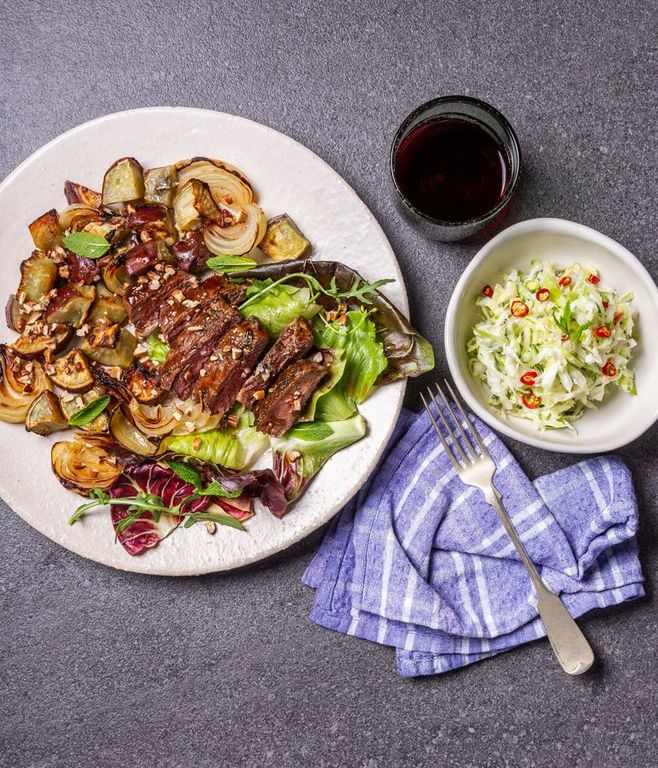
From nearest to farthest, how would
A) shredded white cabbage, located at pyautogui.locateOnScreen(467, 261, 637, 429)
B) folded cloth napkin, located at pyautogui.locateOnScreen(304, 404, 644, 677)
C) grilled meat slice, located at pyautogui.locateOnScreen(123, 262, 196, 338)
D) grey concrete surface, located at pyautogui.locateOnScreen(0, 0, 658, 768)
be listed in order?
shredded white cabbage, located at pyautogui.locateOnScreen(467, 261, 637, 429) < grilled meat slice, located at pyautogui.locateOnScreen(123, 262, 196, 338) < folded cloth napkin, located at pyautogui.locateOnScreen(304, 404, 644, 677) < grey concrete surface, located at pyautogui.locateOnScreen(0, 0, 658, 768)

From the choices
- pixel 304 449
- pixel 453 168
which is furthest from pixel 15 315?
pixel 453 168

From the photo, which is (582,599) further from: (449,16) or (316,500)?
(449,16)

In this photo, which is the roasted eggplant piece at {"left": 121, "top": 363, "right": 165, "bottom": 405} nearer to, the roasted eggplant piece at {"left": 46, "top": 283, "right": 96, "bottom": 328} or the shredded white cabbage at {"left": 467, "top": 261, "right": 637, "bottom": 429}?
the roasted eggplant piece at {"left": 46, "top": 283, "right": 96, "bottom": 328}

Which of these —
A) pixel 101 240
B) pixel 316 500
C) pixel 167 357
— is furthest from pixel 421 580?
pixel 101 240

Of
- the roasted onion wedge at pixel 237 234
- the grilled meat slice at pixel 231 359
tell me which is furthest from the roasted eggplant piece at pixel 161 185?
the grilled meat slice at pixel 231 359

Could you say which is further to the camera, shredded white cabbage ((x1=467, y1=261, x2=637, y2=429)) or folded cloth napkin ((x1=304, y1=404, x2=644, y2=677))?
folded cloth napkin ((x1=304, y1=404, x2=644, y2=677))

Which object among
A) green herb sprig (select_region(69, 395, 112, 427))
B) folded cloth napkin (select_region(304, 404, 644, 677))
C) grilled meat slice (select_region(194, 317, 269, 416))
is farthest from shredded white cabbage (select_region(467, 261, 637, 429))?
green herb sprig (select_region(69, 395, 112, 427))

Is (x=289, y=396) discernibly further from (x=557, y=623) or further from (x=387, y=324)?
(x=557, y=623)
